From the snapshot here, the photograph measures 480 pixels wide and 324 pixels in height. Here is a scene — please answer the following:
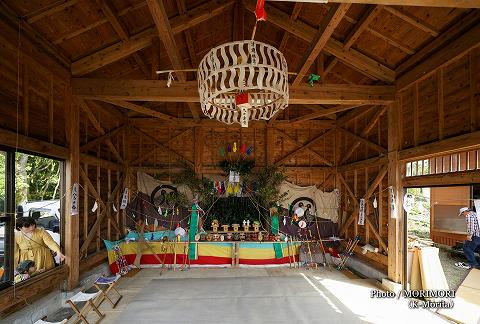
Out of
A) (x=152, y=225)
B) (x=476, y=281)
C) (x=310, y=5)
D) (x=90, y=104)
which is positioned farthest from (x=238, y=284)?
(x=310, y=5)

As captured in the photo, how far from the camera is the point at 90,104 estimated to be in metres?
7.29

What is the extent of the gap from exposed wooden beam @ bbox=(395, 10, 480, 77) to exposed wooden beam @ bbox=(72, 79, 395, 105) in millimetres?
673

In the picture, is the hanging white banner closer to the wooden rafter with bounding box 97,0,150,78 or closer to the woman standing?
the woman standing

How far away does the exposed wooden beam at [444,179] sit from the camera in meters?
4.62

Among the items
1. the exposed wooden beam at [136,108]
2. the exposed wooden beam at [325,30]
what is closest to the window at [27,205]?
the exposed wooden beam at [136,108]

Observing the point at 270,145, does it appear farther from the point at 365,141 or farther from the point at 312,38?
the point at 312,38

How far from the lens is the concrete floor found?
Answer: 509cm

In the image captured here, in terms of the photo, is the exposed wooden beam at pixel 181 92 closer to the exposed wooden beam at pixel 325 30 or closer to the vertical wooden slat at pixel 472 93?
the exposed wooden beam at pixel 325 30

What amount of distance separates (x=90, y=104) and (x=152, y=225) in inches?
170

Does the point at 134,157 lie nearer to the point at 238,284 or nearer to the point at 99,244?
the point at 99,244

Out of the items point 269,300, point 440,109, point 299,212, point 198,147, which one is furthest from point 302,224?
point 440,109

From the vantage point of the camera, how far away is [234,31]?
687 centimetres

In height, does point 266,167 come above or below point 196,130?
below

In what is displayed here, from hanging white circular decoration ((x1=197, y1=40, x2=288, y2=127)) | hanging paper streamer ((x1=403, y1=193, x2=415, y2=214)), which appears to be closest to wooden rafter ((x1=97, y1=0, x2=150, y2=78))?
hanging white circular decoration ((x1=197, y1=40, x2=288, y2=127))
